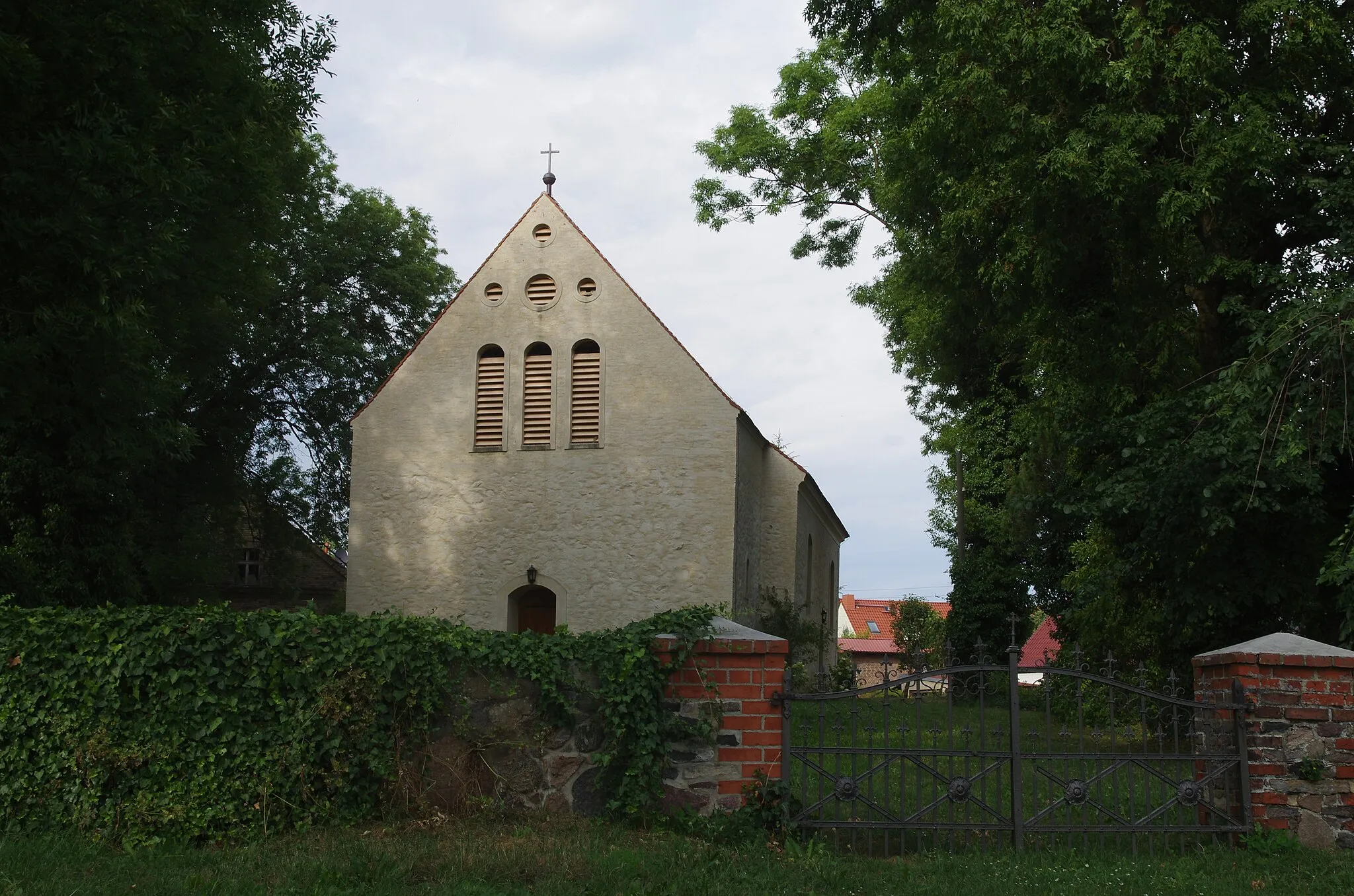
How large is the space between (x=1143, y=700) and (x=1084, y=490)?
21.7 ft

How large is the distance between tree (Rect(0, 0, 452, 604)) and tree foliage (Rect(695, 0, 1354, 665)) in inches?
312

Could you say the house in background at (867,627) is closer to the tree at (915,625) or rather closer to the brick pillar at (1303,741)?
the tree at (915,625)

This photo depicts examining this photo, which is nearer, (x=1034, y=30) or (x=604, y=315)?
(x=1034, y=30)

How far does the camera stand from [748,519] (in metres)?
20.3

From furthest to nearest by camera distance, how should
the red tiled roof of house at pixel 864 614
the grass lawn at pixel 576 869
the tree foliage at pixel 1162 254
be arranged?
the red tiled roof of house at pixel 864 614 → the tree foliage at pixel 1162 254 → the grass lawn at pixel 576 869

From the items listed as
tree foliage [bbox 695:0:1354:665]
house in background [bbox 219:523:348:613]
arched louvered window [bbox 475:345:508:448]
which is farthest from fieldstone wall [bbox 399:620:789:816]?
house in background [bbox 219:523:348:613]

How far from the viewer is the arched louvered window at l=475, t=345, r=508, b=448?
19.8 m

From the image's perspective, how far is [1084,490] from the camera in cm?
1339

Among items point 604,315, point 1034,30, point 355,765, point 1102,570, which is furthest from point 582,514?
point 355,765

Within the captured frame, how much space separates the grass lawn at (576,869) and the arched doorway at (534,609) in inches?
501

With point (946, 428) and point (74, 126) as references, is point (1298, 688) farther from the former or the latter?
point (946, 428)

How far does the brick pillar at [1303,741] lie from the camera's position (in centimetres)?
720

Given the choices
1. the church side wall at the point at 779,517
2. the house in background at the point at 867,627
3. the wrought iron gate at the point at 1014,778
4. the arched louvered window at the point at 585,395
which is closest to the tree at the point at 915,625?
the house in background at the point at 867,627

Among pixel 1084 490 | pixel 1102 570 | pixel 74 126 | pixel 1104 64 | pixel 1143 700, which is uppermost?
pixel 1104 64
